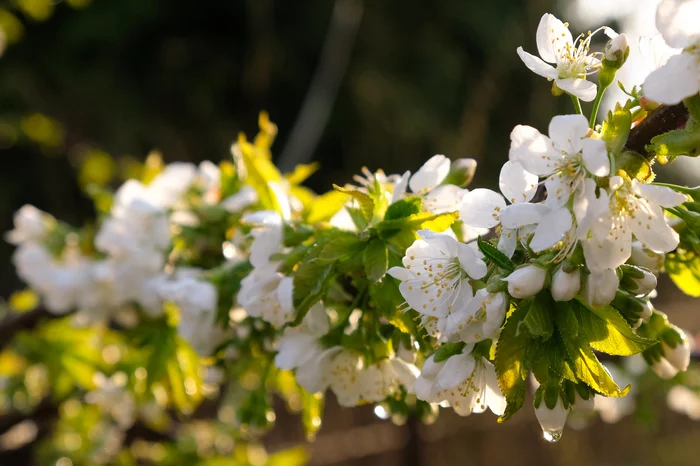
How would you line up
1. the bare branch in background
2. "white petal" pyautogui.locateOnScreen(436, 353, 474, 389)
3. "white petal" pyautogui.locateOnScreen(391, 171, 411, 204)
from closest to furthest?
"white petal" pyautogui.locateOnScreen(436, 353, 474, 389)
"white petal" pyautogui.locateOnScreen(391, 171, 411, 204)
the bare branch in background

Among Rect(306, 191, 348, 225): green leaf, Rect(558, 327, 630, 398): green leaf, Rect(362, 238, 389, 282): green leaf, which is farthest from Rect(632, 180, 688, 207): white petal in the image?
Rect(306, 191, 348, 225): green leaf

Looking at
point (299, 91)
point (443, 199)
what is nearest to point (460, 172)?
point (443, 199)

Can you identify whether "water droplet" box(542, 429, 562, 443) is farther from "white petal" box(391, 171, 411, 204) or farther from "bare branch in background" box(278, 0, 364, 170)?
"bare branch in background" box(278, 0, 364, 170)

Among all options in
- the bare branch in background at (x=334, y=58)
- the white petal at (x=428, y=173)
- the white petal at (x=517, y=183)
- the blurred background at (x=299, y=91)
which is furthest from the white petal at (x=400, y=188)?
the blurred background at (x=299, y=91)

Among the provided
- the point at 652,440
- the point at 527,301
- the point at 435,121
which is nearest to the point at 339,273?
the point at 527,301

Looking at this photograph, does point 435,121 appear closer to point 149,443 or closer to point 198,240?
point 149,443

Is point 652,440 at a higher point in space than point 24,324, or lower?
lower
